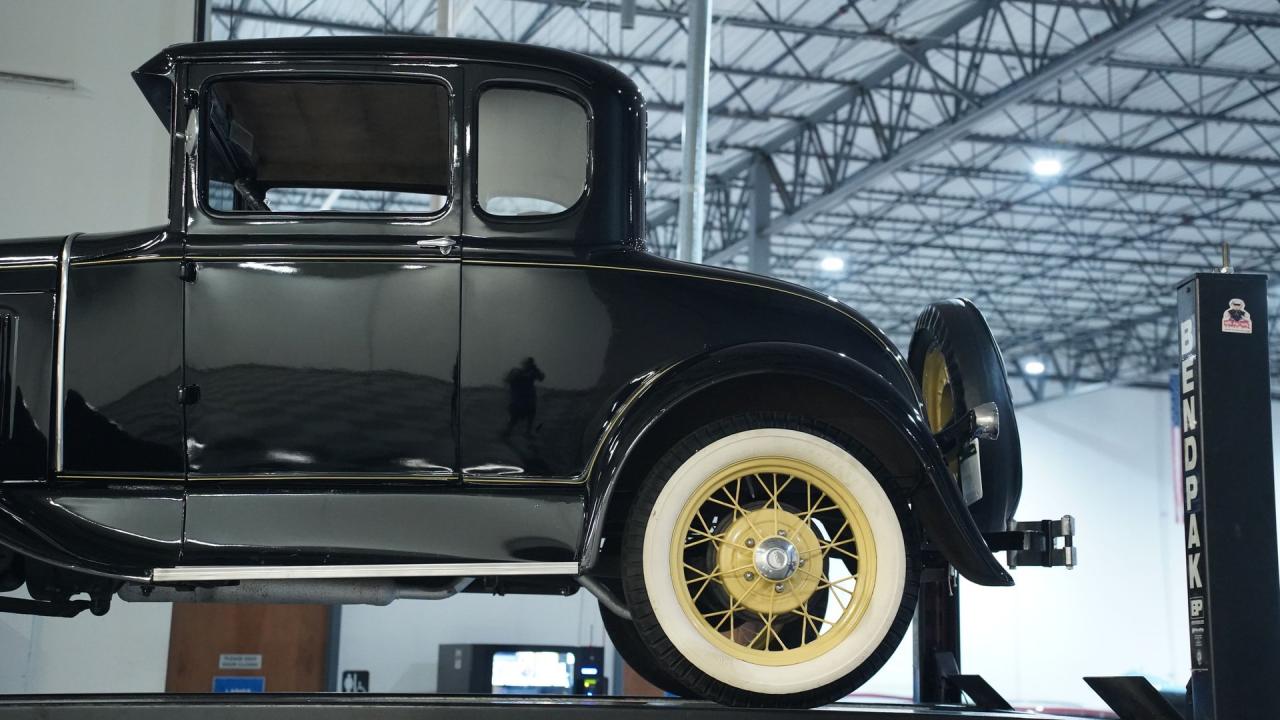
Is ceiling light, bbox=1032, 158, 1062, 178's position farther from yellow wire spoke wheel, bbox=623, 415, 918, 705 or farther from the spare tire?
yellow wire spoke wheel, bbox=623, 415, 918, 705

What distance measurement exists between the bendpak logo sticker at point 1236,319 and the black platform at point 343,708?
3.35 feet

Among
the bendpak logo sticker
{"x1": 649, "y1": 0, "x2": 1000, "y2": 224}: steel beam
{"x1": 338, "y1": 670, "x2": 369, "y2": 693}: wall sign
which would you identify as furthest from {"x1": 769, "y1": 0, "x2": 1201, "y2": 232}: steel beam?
the bendpak logo sticker

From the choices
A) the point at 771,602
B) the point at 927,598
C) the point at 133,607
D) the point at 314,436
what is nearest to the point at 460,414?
the point at 314,436

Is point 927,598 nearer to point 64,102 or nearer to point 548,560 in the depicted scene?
point 548,560

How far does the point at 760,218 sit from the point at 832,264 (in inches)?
232

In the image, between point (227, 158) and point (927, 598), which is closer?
point (227, 158)

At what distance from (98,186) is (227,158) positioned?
2.01 meters

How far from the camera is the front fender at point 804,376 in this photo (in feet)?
8.74

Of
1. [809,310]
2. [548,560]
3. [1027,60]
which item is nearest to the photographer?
[548,560]

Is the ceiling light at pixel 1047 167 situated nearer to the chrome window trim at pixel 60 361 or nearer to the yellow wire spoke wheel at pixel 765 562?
the yellow wire spoke wheel at pixel 765 562

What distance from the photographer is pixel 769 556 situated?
105 inches

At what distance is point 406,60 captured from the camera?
286cm

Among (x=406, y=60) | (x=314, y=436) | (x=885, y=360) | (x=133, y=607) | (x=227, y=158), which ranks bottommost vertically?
(x=133, y=607)

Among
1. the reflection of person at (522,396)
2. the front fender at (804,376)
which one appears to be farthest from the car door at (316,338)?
the front fender at (804,376)
